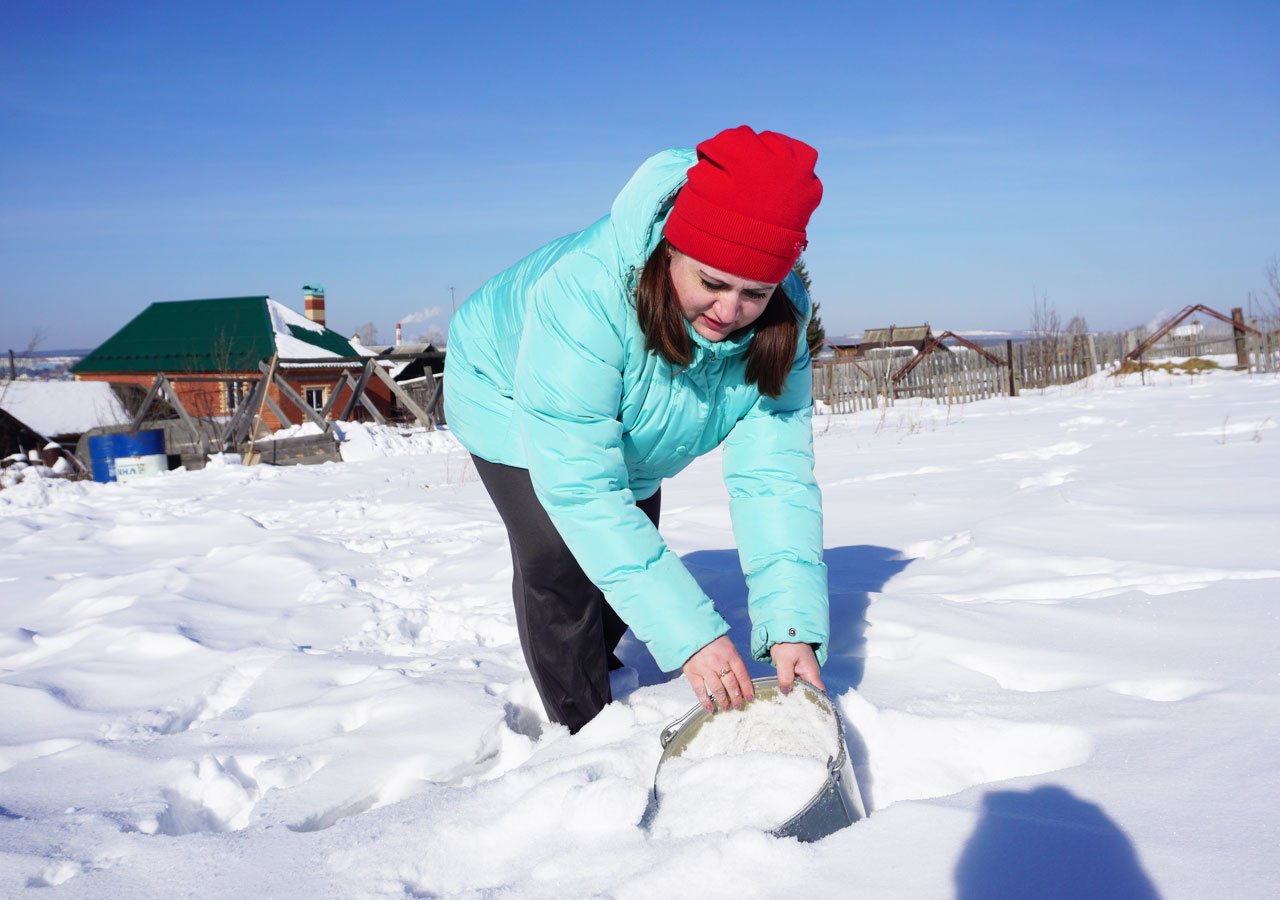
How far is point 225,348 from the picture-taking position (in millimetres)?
24531

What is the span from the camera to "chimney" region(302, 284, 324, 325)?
1337 inches

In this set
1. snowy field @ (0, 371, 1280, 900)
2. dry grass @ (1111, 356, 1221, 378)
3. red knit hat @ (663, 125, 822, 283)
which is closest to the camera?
snowy field @ (0, 371, 1280, 900)

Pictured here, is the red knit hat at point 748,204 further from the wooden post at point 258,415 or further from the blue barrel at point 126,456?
the wooden post at point 258,415

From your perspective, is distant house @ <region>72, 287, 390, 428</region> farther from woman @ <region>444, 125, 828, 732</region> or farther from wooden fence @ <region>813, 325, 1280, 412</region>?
woman @ <region>444, 125, 828, 732</region>

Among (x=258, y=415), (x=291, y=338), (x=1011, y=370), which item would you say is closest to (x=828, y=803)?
(x=258, y=415)

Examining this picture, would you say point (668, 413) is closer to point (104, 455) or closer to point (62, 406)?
point (104, 455)

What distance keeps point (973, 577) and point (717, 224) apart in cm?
190

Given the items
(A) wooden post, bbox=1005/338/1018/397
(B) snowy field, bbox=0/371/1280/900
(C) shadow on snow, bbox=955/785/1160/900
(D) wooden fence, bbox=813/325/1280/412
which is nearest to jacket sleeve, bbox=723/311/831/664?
(B) snowy field, bbox=0/371/1280/900

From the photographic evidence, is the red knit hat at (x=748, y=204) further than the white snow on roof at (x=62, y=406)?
No

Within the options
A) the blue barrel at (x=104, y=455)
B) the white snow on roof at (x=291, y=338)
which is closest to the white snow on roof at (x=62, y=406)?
the white snow on roof at (x=291, y=338)

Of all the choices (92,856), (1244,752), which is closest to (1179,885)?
(1244,752)

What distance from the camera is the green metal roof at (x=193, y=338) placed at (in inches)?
1051

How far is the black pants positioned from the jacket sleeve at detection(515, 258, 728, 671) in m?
0.28

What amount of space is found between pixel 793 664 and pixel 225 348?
2537 centimetres
